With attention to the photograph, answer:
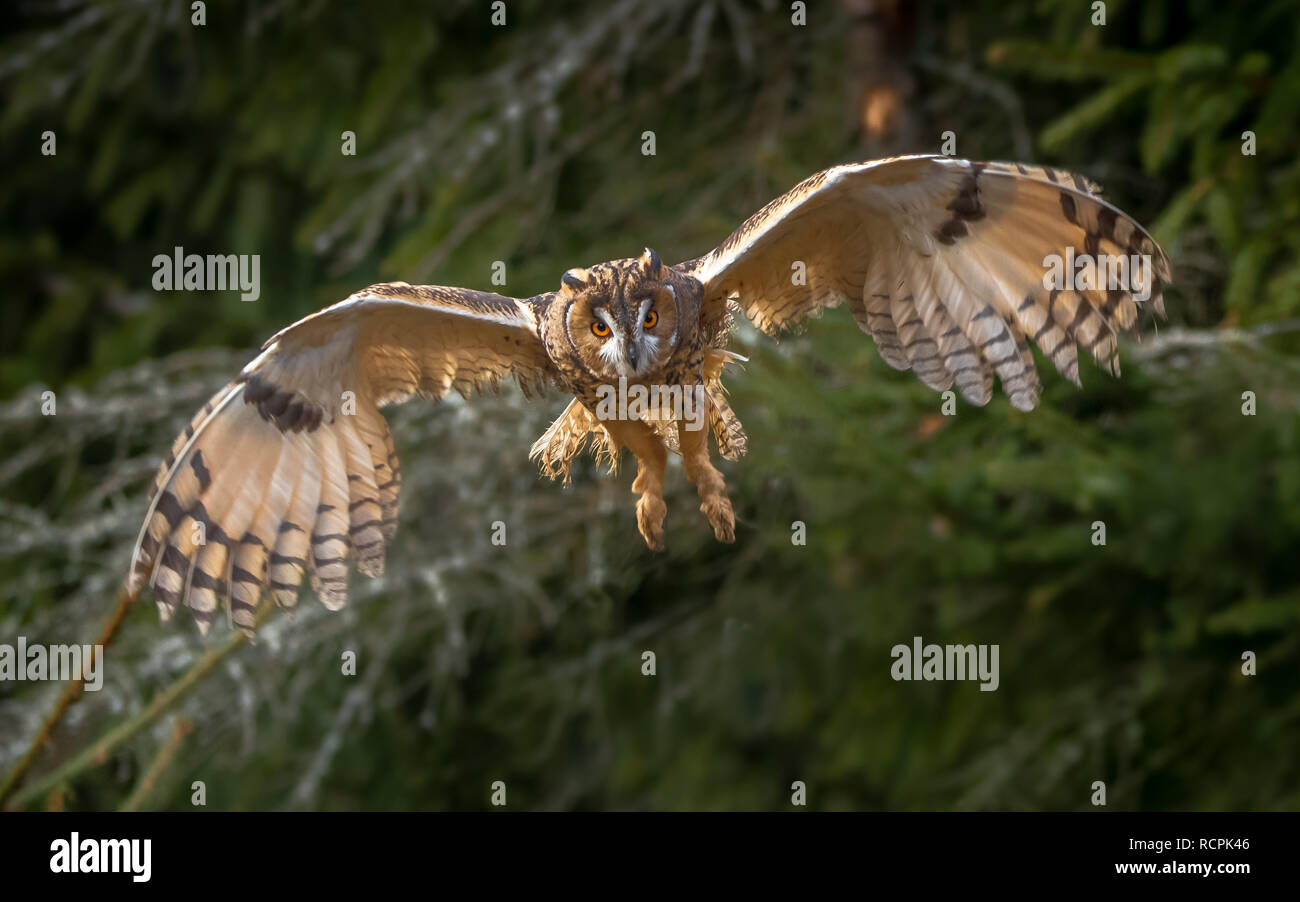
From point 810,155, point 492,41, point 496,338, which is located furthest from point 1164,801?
point 492,41

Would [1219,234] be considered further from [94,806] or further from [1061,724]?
[94,806]

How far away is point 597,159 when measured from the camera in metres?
6.31

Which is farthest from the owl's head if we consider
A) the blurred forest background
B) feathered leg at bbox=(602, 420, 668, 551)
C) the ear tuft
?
the blurred forest background

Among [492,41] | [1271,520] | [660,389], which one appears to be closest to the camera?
[660,389]

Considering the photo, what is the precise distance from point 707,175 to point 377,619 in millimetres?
2360

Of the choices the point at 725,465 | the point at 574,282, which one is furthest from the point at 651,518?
the point at 725,465

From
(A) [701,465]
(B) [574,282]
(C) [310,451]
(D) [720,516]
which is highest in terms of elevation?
(B) [574,282]

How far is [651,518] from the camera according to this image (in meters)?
2.54

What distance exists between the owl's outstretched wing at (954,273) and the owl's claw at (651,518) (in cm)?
46

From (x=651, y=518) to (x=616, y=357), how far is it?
31cm

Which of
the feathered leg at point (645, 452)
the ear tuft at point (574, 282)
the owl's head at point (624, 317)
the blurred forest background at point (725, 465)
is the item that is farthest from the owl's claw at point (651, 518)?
the blurred forest background at point (725, 465)

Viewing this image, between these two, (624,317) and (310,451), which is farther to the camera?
(310,451)

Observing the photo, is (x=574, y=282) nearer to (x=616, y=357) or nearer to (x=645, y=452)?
(x=616, y=357)

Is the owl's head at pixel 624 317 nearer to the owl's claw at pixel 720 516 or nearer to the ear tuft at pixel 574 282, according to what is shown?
→ the ear tuft at pixel 574 282
